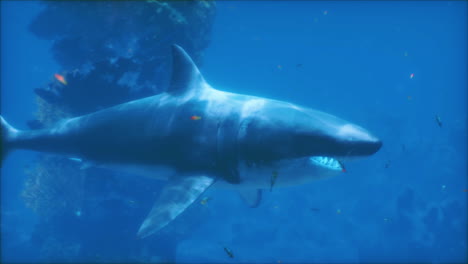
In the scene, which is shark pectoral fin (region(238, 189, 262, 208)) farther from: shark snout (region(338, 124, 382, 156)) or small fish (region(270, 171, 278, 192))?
shark snout (region(338, 124, 382, 156))

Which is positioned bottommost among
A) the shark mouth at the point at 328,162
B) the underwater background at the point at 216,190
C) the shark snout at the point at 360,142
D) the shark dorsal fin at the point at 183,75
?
the underwater background at the point at 216,190

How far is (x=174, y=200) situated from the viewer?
3.53 meters

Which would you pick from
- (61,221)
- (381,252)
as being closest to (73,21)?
(61,221)

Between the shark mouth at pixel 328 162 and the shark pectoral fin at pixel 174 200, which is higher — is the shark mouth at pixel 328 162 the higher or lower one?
the higher one

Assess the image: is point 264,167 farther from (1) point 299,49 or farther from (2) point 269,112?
(1) point 299,49

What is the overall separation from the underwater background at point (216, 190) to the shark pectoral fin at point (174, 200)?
2.13 metres

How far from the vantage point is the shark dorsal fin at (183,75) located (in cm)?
471

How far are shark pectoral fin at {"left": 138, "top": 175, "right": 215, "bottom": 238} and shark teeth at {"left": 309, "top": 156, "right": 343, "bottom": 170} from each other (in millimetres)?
1381

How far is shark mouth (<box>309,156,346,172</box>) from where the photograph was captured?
3.38 metres

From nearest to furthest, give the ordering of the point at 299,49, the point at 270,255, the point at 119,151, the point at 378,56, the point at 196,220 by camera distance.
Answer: the point at 119,151 → the point at 196,220 → the point at 270,255 → the point at 299,49 → the point at 378,56

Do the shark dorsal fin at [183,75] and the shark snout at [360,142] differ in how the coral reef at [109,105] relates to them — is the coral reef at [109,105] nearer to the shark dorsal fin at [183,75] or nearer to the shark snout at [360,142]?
the shark dorsal fin at [183,75]

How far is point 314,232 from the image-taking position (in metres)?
22.5

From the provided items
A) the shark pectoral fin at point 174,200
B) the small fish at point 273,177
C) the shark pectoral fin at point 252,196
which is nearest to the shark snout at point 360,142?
the small fish at point 273,177

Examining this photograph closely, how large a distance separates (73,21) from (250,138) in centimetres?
1905
